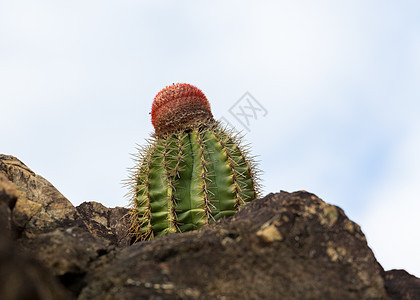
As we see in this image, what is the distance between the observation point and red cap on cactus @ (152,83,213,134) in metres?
4.80

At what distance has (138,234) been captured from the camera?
14.9 feet

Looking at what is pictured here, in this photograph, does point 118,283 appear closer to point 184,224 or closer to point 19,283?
point 19,283

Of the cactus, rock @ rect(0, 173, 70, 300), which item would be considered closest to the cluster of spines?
the cactus

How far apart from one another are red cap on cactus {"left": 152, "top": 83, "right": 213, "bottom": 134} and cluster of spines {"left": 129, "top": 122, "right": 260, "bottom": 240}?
0.44ft

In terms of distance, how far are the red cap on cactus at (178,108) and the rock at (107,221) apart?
1.14 meters

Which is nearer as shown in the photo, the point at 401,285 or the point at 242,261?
the point at 242,261

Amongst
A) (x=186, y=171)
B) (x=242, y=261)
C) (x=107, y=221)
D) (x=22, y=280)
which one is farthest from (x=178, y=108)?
(x=22, y=280)

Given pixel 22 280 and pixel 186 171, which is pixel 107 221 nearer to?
pixel 186 171

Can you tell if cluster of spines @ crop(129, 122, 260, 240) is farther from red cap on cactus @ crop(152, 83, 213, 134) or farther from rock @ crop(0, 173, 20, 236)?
rock @ crop(0, 173, 20, 236)

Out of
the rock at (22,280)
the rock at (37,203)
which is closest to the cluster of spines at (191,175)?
the rock at (37,203)

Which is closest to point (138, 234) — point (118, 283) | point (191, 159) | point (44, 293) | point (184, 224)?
point (184, 224)

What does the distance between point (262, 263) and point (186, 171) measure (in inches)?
94.1

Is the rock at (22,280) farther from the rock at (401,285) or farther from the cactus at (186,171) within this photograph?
the cactus at (186,171)

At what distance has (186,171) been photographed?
4.43 m
